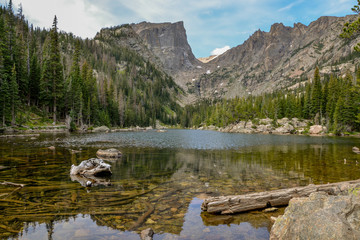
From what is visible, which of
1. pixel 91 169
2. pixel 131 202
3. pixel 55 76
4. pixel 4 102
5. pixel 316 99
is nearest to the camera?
pixel 131 202

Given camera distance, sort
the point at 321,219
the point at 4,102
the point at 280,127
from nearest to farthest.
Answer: the point at 321,219 → the point at 4,102 → the point at 280,127

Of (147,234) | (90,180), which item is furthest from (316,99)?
(147,234)

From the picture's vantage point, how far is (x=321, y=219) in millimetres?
5906

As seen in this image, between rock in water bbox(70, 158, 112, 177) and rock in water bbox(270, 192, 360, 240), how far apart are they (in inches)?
537

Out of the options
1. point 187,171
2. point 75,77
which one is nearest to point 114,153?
point 187,171

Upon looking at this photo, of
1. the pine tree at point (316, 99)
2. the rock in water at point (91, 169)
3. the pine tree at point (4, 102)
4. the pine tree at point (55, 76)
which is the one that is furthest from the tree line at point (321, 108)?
the pine tree at point (55, 76)

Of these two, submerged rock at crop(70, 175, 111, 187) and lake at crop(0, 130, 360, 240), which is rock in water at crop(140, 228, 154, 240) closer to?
lake at crop(0, 130, 360, 240)

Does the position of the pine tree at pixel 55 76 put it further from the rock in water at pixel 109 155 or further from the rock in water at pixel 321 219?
the rock in water at pixel 321 219

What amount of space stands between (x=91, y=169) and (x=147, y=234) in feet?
36.6

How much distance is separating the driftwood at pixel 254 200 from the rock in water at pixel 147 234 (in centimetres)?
328

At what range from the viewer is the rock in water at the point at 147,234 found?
7.22m

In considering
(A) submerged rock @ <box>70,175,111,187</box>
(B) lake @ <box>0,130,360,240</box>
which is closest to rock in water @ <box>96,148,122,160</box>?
(B) lake @ <box>0,130,360,240</box>

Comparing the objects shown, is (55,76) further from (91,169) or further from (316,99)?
(316,99)

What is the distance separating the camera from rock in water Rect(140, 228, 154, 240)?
7.22m
